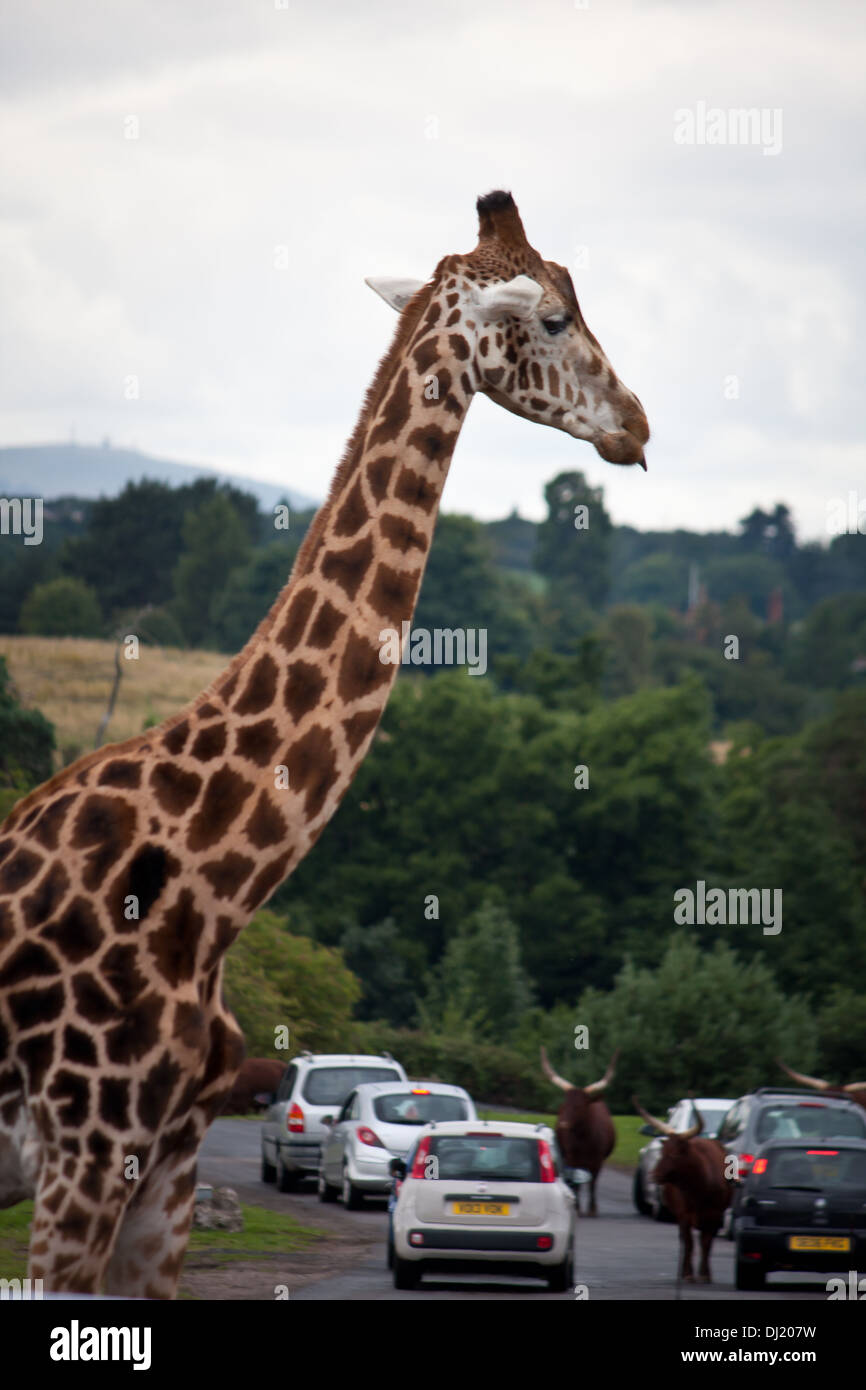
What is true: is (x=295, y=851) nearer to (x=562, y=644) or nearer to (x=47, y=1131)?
(x=47, y=1131)

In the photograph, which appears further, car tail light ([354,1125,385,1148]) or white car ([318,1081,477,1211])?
car tail light ([354,1125,385,1148])

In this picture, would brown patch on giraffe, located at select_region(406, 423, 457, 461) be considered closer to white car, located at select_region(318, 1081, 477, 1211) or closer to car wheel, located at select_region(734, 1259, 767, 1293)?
car wheel, located at select_region(734, 1259, 767, 1293)

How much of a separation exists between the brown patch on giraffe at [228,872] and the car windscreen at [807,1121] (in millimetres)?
14489

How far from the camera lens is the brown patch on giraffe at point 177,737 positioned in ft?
22.1

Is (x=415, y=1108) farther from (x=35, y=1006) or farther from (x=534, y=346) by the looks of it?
(x=35, y=1006)

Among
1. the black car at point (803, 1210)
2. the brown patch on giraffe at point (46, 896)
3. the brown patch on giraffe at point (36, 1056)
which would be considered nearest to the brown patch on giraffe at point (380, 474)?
the brown patch on giraffe at point (46, 896)

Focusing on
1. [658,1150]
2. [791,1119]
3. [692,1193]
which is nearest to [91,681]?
[658,1150]

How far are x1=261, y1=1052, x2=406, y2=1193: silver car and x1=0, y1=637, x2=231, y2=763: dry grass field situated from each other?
176ft

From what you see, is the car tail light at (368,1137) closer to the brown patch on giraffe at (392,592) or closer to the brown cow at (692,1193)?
the brown cow at (692,1193)

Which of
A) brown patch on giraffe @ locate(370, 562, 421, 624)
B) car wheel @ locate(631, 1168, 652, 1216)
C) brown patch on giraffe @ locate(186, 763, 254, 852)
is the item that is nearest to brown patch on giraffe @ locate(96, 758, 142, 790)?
brown patch on giraffe @ locate(186, 763, 254, 852)

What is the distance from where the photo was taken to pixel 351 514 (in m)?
6.91

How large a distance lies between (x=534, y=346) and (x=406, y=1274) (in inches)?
465

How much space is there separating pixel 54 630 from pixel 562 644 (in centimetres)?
3864

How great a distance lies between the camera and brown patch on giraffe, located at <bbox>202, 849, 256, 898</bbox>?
643 centimetres
